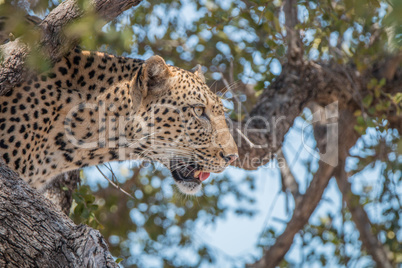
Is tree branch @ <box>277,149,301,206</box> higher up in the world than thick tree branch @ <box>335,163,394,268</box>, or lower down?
higher up

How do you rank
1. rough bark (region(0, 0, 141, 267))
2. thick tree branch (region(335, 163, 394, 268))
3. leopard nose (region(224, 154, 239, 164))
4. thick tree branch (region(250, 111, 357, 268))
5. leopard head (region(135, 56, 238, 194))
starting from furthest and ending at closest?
thick tree branch (region(250, 111, 357, 268)) < thick tree branch (region(335, 163, 394, 268)) < leopard nose (region(224, 154, 239, 164)) < leopard head (region(135, 56, 238, 194)) < rough bark (region(0, 0, 141, 267))

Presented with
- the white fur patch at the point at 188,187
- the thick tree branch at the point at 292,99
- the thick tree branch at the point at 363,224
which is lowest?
the thick tree branch at the point at 363,224

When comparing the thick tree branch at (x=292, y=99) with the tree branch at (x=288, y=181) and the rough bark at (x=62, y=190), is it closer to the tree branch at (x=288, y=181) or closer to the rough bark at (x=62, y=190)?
the tree branch at (x=288, y=181)

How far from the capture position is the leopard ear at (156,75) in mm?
5547

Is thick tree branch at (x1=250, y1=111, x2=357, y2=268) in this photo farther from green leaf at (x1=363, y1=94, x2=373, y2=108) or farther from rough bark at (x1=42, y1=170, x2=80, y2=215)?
rough bark at (x1=42, y1=170, x2=80, y2=215)

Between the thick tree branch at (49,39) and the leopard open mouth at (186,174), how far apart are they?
7.24ft

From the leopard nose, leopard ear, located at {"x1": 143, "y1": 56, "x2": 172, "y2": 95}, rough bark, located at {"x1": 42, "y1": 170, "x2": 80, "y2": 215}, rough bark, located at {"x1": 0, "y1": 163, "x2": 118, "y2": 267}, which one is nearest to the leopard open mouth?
the leopard nose

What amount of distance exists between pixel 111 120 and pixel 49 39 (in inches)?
60.0

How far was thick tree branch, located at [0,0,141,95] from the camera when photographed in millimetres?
4152

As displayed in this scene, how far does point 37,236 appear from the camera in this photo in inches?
148

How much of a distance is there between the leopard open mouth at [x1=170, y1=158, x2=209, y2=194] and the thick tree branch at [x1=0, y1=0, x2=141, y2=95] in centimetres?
221

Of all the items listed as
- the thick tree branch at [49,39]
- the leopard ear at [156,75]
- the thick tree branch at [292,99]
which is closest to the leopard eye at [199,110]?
the leopard ear at [156,75]

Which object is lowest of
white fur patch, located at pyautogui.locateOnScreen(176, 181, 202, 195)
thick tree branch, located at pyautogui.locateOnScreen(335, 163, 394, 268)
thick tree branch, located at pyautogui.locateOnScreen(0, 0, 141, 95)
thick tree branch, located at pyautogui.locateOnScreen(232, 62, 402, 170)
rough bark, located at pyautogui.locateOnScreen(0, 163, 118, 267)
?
thick tree branch, located at pyautogui.locateOnScreen(335, 163, 394, 268)

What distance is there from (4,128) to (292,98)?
360cm
